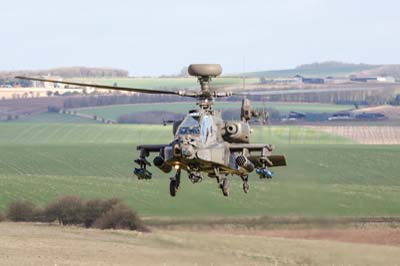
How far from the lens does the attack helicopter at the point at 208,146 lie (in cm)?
3906

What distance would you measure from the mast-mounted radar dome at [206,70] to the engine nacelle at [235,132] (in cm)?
264

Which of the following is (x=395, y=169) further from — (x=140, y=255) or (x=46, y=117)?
(x=46, y=117)

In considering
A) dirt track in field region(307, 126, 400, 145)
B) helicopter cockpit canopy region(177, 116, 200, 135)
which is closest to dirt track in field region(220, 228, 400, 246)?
helicopter cockpit canopy region(177, 116, 200, 135)

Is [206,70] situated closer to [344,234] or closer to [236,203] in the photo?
[344,234]

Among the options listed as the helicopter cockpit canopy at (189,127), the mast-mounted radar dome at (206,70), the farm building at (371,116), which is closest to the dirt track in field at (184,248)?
the helicopter cockpit canopy at (189,127)

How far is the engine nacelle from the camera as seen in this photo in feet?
138

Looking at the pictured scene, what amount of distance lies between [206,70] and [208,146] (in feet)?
7.22

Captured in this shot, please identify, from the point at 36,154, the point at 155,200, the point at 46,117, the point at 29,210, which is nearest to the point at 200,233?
the point at 155,200

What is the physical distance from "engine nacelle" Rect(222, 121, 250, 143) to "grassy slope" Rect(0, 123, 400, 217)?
29.1ft

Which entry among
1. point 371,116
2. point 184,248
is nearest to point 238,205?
point 184,248

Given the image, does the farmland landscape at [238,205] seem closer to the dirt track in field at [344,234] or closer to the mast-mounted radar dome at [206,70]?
the dirt track in field at [344,234]

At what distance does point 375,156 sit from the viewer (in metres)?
91.4

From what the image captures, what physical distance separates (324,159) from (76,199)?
16.7 m

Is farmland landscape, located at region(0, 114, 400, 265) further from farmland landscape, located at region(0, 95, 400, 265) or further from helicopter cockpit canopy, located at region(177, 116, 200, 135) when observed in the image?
helicopter cockpit canopy, located at region(177, 116, 200, 135)
